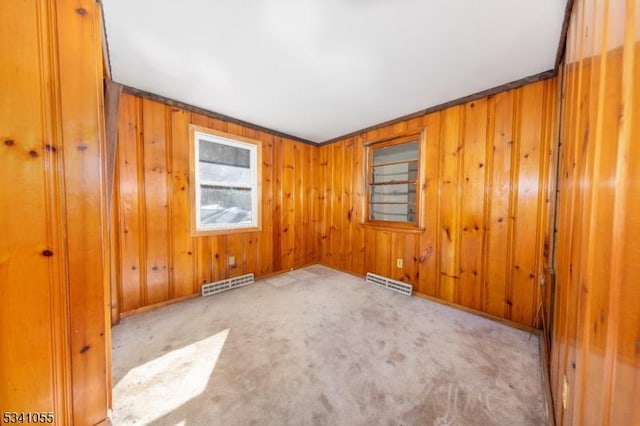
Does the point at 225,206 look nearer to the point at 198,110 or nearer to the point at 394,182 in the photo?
the point at 198,110

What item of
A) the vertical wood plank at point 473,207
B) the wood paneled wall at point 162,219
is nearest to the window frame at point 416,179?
the vertical wood plank at point 473,207

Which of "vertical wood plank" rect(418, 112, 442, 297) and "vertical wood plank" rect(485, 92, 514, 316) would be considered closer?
"vertical wood plank" rect(485, 92, 514, 316)

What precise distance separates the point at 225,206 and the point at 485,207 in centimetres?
309

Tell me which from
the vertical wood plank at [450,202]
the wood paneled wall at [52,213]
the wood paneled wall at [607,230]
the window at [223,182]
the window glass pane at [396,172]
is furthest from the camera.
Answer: the window glass pane at [396,172]

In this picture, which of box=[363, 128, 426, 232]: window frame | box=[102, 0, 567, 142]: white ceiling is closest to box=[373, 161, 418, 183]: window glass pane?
box=[363, 128, 426, 232]: window frame

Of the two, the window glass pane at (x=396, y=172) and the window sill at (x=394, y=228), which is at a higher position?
the window glass pane at (x=396, y=172)

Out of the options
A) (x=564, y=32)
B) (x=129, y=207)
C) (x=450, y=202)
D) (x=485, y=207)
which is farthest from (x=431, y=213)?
(x=129, y=207)

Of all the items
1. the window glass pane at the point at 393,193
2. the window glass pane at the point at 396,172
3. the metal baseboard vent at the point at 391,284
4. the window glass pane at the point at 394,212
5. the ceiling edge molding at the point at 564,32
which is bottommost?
the metal baseboard vent at the point at 391,284

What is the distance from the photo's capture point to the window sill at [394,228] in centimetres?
274

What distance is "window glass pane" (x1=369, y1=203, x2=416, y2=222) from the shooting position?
116 inches

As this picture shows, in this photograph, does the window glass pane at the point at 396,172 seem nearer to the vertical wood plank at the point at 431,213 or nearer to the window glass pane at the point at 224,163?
the vertical wood plank at the point at 431,213

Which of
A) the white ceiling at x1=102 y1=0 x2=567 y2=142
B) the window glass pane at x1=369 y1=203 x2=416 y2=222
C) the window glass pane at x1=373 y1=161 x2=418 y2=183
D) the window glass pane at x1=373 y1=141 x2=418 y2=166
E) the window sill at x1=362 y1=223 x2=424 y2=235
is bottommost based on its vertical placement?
the window sill at x1=362 y1=223 x2=424 y2=235

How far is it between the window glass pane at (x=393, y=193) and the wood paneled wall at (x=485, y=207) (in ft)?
1.06

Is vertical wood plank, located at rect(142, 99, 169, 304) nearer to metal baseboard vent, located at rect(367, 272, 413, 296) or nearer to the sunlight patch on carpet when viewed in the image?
the sunlight patch on carpet
